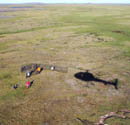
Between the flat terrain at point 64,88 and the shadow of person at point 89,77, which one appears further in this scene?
the shadow of person at point 89,77

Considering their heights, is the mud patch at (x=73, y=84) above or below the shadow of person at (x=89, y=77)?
below

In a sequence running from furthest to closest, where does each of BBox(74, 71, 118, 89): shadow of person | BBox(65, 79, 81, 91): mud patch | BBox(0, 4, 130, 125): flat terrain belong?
1. BBox(74, 71, 118, 89): shadow of person
2. BBox(65, 79, 81, 91): mud patch
3. BBox(0, 4, 130, 125): flat terrain

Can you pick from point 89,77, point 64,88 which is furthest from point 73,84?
point 89,77

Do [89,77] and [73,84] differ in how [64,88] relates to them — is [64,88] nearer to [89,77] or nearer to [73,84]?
[73,84]

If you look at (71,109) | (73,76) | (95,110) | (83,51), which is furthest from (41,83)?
(83,51)

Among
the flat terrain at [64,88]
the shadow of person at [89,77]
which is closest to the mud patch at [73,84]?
the flat terrain at [64,88]

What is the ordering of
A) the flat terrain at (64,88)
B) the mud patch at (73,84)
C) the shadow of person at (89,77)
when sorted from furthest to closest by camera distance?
the shadow of person at (89,77) < the mud patch at (73,84) < the flat terrain at (64,88)

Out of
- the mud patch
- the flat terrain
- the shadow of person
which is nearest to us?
the flat terrain

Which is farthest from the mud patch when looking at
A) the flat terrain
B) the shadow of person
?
the shadow of person

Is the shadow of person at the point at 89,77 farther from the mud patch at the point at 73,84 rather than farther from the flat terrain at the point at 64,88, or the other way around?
the mud patch at the point at 73,84

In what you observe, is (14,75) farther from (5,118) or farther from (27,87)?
(5,118)

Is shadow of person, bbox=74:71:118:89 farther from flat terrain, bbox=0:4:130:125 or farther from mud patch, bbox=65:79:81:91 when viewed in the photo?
mud patch, bbox=65:79:81:91
